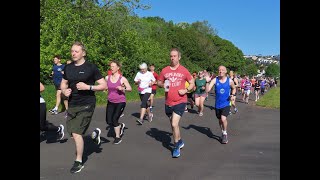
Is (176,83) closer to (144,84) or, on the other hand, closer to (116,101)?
(116,101)

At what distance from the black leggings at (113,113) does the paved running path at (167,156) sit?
1.49 ft

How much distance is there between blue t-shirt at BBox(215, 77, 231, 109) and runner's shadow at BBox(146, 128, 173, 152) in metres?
1.35

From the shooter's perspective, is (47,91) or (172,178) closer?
(172,178)

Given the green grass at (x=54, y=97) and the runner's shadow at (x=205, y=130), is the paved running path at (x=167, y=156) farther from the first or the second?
the green grass at (x=54, y=97)

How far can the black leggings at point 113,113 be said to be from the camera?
A: 7949mm

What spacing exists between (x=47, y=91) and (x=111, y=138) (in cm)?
819

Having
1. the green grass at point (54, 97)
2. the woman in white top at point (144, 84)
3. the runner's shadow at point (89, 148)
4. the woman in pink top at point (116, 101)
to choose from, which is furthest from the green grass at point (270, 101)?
Answer: the runner's shadow at point (89, 148)

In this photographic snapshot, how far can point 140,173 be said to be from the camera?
5.69 meters

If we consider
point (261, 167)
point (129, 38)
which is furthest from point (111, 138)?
point (129, 38)

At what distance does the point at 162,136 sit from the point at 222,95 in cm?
175

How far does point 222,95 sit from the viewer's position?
8422 millimetres

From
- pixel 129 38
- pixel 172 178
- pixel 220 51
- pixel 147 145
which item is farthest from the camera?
pixel 220 51
